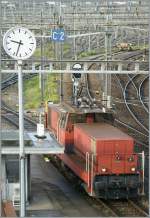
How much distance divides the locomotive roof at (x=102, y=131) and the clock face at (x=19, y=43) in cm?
527

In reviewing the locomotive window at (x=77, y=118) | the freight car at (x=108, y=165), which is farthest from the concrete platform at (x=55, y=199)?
the locomotive window at (x=77, y=118)

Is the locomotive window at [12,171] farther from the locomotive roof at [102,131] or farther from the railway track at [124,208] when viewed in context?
the railway track at [124,208]

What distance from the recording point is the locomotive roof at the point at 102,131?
55.9 ft

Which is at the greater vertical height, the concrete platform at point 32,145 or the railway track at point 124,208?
the concrete platform at point 32,145

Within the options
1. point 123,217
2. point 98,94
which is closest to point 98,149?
point 123,217

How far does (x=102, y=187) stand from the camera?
1645cm

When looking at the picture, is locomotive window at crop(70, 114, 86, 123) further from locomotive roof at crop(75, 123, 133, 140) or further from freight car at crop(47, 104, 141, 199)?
freight car at crop(47, 104, 141, 199)

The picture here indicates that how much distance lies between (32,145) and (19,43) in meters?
4.98

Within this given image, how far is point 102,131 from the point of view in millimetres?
17938

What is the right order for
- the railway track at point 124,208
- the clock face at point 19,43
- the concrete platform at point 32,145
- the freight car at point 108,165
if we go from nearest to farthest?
the clock face at point 19,43 → the railway track at point 124,208 → the concrete platform at point 32,145 → the freight car at point 108,165

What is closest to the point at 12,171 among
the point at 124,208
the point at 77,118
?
the point at 77,118

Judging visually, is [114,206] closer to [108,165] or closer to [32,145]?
[108,165]

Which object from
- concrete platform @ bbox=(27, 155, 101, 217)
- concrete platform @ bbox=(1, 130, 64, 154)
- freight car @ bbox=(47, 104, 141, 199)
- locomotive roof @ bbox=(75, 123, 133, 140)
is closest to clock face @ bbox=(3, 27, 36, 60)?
concrete platform @ bbox=(1, 130, 64, 154)

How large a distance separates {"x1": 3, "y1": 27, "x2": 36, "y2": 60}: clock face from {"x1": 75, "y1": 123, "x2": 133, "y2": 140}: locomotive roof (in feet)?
17.3
